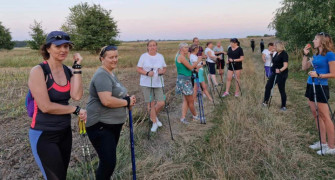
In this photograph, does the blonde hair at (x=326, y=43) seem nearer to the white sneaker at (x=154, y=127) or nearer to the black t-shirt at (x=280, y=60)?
the black t-shirt at (x=280, y=60)

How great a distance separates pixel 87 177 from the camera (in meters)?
3.24

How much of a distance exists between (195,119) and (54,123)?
14.2 feet

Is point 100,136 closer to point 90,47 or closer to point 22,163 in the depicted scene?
point 22,163

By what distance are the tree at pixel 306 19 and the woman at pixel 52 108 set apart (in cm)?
1327

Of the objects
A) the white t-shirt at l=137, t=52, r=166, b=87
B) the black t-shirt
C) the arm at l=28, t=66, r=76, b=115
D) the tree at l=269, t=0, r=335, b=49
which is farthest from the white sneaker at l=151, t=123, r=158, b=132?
the tree at l=269, t=0, r=335, b=49

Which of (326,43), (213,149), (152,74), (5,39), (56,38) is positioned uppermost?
(5,39)

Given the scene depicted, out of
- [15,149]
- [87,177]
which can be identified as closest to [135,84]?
[15,149]

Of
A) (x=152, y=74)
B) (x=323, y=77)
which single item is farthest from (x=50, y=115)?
(x=323, y=77)

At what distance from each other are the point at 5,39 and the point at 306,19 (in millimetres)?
54945

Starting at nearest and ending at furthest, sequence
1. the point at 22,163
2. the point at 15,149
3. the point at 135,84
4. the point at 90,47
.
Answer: the point at 22,163
the point at 15,149
the point at 135,84
the point at 90,47

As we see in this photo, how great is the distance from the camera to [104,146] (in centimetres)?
267

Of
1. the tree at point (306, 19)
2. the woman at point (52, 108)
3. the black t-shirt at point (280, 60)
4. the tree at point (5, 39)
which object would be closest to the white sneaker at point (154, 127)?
the woman at point (52, 108)

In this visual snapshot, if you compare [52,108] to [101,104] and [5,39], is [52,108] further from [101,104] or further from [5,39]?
[5,39]

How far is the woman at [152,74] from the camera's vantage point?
5.10m
